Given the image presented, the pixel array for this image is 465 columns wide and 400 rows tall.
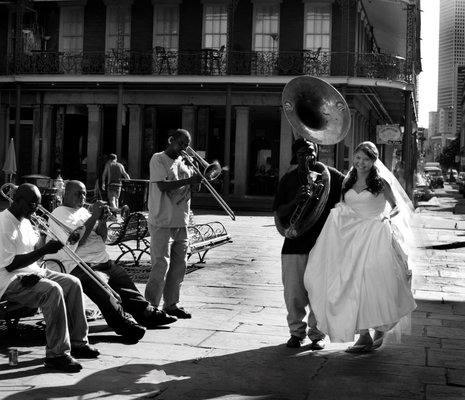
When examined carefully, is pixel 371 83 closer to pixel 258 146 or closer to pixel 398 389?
pixel 258 146

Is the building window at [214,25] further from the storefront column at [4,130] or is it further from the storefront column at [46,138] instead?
the storefront column at [4,130]

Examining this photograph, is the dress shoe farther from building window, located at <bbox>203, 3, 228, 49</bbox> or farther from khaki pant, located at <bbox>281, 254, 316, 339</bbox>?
building window, located at <bbox>203, 3, 228, 49</bbox>

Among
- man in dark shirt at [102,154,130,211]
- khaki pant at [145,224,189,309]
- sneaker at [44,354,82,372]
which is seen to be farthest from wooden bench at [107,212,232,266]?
man in dark shirt at [102,154,130,211]

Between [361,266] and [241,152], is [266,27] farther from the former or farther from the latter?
[361,266]

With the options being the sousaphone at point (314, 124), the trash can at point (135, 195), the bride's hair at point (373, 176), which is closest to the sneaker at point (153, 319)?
the sousaphone at point (314, 124)

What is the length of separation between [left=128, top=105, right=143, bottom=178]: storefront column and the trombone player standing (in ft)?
63.0

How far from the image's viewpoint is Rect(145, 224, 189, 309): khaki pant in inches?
274

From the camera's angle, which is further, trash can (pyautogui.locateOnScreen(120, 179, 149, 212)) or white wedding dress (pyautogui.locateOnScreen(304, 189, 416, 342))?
trash can (pyautogui.locateOnScreen(120, 179, 149, 212))

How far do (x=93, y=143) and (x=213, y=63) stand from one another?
5.06m

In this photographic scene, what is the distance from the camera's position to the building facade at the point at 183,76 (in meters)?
25.2

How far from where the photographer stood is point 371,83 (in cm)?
2447

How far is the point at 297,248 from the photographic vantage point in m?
6.22

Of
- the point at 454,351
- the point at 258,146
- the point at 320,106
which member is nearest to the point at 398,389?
the point at 454,351

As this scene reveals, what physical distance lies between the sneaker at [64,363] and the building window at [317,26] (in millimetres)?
21654
